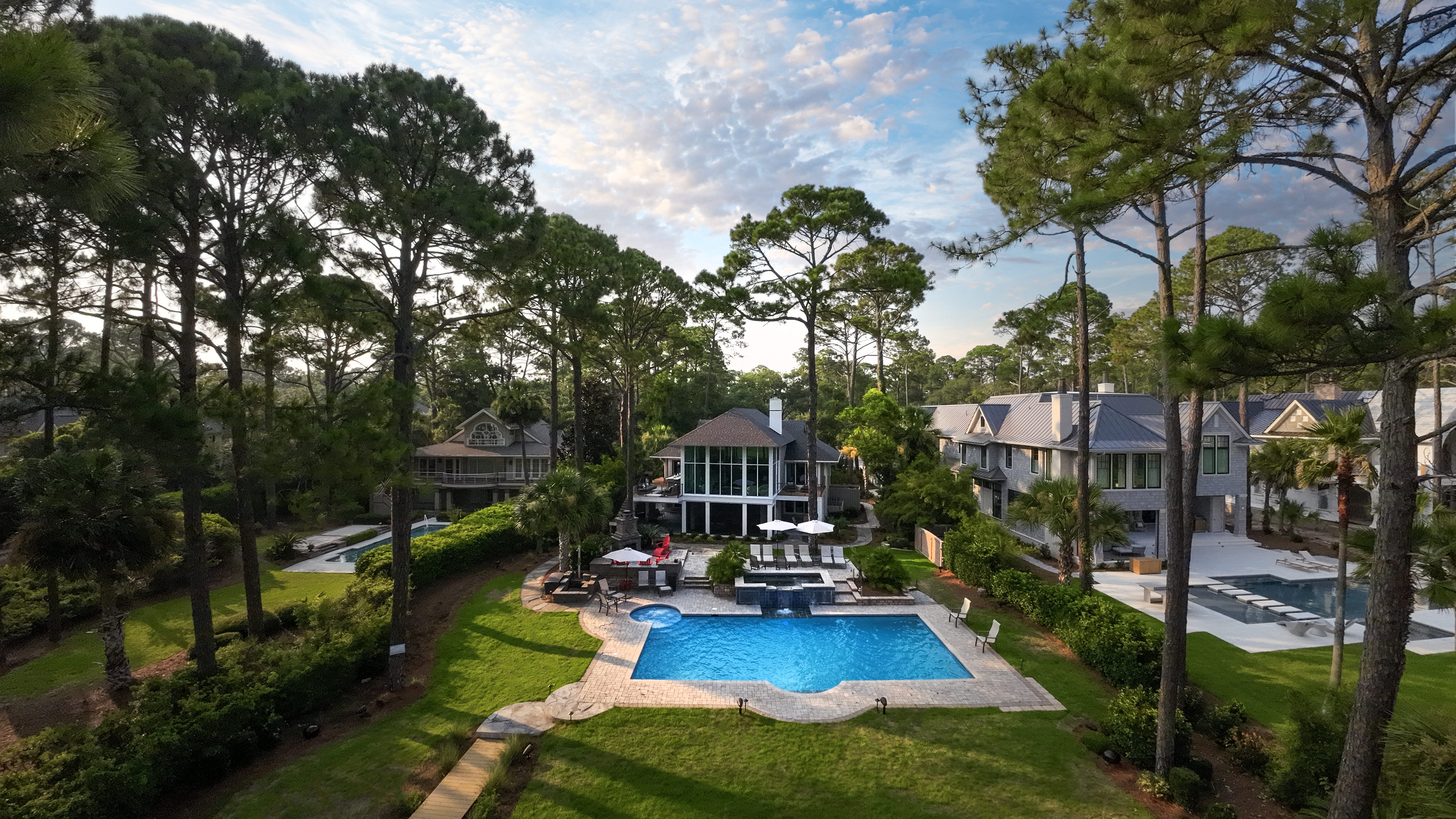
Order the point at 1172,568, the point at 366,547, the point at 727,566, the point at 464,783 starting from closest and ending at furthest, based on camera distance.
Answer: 1. the point at 464,783
2. the point at 1172,568
3. the point at 727,566
4. the point at 366,547

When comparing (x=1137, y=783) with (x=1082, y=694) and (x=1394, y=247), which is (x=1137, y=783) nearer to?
(x=1082, y=694)

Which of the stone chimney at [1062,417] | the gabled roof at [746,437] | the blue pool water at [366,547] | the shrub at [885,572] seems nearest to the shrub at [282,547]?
the blue pool water at [366,547]

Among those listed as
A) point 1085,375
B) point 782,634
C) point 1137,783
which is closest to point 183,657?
point 782,634

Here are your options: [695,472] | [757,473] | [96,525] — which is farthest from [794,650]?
[96,525]

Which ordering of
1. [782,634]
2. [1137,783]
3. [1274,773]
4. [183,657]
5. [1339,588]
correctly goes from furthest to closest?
1. [782,634]
2. [183,657]
3. [1339,588]
4. [1137,783]
5. [1274,773]

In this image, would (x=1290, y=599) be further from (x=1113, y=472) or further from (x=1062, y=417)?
(x=1062, y=417)
